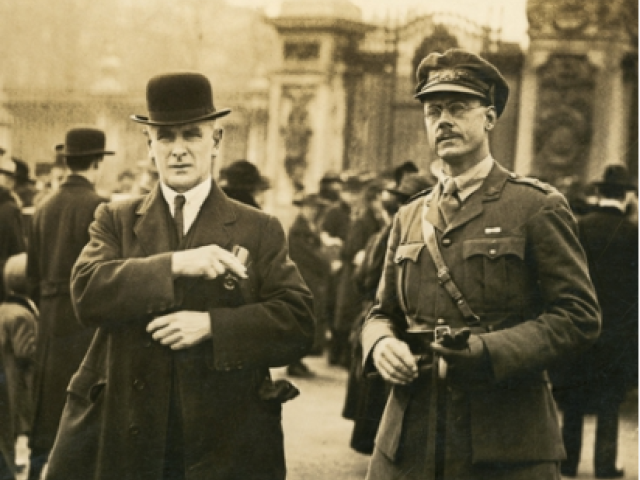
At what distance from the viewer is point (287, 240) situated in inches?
191

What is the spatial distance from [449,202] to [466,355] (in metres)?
0.50

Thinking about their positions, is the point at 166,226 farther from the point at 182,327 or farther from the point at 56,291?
the point at 56,291

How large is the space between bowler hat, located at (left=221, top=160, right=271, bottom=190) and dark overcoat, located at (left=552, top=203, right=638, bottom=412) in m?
1.72

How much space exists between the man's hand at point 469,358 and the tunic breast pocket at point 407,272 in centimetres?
25

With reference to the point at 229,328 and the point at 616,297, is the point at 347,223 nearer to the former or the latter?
the point at 616,297

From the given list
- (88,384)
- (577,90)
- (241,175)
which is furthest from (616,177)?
(88,384)

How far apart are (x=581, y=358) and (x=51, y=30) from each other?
2.87 metres

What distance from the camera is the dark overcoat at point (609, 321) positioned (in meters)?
4.57

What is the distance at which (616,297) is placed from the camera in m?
4.58

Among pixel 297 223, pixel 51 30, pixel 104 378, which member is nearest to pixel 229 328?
pixel 104 378

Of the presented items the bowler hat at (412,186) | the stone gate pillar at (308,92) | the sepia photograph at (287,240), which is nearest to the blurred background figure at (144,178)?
the sepia photograph at (287,240)

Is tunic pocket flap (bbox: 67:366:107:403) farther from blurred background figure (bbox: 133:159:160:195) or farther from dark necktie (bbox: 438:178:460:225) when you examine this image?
blurred background figure (bbox: 133:159:160:195)

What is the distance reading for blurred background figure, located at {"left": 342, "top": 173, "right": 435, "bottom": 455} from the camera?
496cm

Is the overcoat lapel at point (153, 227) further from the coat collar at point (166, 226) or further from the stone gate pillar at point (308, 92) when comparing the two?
the stone gate pillar at point (308, 92)
